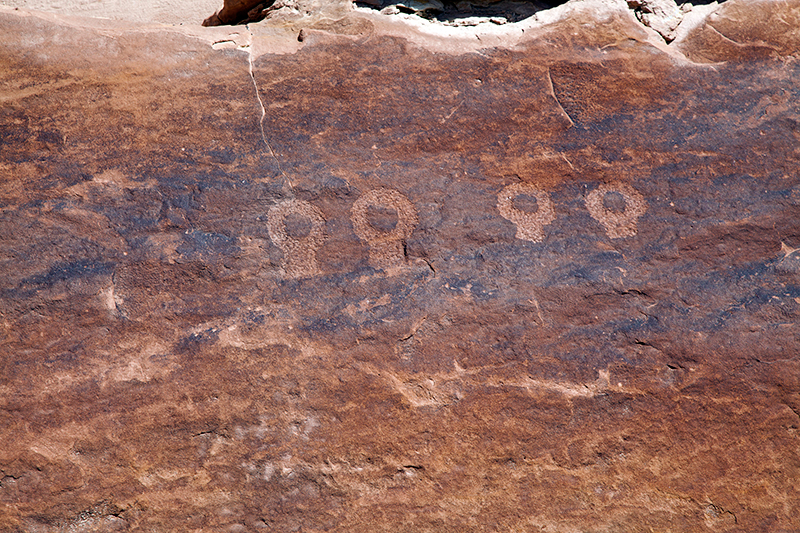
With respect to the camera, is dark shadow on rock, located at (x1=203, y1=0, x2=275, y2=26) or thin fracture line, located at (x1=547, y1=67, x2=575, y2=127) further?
dark shadow on rock, located at (x1=203, y1=0, x2=275, y2=26)

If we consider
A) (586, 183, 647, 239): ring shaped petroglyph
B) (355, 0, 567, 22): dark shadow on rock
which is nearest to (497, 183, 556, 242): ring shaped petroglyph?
(586, 183, 647, 239): ring shaped petroglyph

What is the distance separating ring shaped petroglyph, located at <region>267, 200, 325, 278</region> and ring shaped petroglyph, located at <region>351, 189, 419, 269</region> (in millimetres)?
118

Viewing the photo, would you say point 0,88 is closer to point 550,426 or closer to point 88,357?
point 88,357

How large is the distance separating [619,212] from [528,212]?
0.93 ft

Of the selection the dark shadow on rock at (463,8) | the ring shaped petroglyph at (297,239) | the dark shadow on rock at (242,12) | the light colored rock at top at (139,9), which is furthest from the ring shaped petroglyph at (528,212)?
the light colored rock at top at (139,9)

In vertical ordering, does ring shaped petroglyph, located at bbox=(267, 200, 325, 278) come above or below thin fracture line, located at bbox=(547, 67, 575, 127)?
below

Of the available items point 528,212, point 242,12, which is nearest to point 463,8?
point 242,12

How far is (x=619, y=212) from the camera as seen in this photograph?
66.3 inches

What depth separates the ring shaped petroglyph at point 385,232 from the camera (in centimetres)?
163

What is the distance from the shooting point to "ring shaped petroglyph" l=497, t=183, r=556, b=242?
65.4 inches

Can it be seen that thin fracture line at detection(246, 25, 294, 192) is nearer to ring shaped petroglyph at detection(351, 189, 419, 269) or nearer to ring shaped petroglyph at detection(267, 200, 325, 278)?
ring shaped petroglyph at detection(267, 200, 325, 278)

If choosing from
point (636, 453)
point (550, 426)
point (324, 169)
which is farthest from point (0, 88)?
point (636, 453)

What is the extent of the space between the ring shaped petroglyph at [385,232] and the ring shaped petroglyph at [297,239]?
0.39 feet

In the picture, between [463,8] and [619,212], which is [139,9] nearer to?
[463,8]
